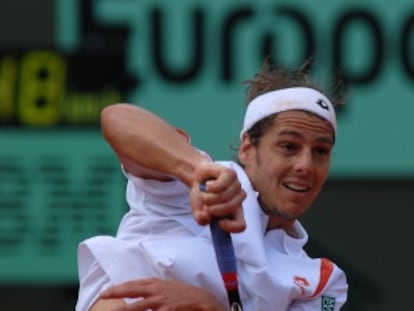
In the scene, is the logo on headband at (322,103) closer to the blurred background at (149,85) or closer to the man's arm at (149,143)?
the man's arm at (149,143)

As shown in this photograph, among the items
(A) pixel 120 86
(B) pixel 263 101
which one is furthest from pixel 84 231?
(B) pixel 263 101

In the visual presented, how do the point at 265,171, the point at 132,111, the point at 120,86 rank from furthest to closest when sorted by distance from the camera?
the point at 120,86, the point at 265,171, the point at 132,111

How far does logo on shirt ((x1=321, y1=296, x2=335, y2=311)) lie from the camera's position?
11.2 feet

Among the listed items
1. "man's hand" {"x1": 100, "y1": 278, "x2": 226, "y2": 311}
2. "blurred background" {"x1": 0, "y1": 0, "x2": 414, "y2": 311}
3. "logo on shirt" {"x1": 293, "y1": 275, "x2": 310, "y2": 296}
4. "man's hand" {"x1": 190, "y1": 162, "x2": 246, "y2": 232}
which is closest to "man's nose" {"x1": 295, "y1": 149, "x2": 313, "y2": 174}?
"logo on shirt" {"x1": 293, "y1": 275, "x2": 310, "y2": 296}

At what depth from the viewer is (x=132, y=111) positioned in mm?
3121

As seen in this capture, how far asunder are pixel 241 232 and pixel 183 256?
192mm

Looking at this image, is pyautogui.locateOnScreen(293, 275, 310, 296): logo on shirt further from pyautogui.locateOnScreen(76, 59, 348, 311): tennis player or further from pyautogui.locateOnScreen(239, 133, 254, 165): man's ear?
pyautogui.locateOnScreen(239, 133, 254, 165): man's ear

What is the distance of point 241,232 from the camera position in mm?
3092

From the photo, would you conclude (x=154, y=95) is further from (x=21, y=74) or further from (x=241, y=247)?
(x=241, y=247)

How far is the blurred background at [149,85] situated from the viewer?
662 cm

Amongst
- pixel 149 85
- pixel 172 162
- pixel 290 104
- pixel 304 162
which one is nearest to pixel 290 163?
pixel 304 162

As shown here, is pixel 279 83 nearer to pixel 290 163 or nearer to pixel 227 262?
pixel 290 163

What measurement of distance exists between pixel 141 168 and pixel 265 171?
1.01ft

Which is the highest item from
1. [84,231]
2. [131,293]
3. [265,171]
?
→ [265,171]
